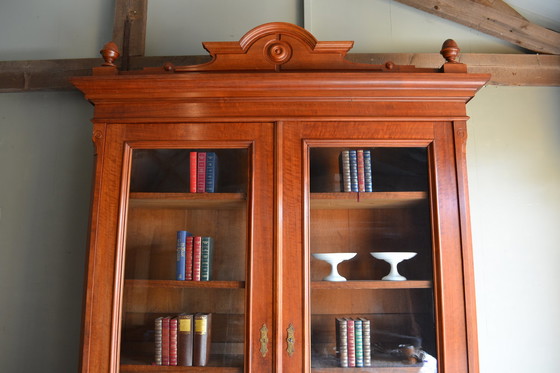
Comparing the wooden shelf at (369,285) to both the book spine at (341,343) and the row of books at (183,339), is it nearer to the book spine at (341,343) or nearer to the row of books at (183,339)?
the book spine at (341,343)

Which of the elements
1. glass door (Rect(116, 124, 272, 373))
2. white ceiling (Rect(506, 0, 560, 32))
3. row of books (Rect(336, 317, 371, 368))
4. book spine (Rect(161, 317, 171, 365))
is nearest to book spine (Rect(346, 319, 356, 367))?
row of books (Rect(336, 317, 371, 368))

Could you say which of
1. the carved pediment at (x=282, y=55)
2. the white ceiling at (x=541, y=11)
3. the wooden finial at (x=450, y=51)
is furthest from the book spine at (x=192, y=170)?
the white ceiling at (x=541, y=11)

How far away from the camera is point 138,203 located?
151 centimetres

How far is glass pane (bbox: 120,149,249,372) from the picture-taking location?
1.45m

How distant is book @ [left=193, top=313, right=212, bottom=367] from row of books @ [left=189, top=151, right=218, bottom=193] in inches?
16.2

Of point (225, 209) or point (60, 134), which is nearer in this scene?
point (225, 209)

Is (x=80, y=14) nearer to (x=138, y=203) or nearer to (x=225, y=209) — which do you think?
(x=138, y=203)

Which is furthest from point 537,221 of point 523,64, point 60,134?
point 60,134

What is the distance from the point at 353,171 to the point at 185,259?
2.07 feet

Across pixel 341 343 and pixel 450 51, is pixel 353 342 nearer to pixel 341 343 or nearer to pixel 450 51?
pixel 341 343

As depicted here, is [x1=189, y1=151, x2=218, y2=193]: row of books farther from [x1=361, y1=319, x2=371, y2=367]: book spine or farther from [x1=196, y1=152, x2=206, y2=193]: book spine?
[x1=361, y1=319, x2=371, y2=367]: book spine

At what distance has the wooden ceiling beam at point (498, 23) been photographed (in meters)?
1.97

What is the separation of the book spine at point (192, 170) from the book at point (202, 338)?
0.42m

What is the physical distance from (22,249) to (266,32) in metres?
1.35
